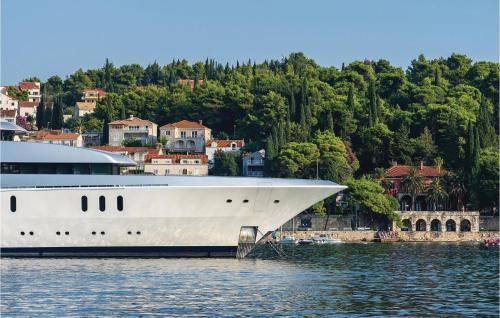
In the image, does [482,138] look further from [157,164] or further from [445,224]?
[157,164]

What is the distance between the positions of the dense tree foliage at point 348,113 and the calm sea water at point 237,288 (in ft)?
180

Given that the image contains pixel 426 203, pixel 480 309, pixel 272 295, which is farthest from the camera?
pixel 426 203

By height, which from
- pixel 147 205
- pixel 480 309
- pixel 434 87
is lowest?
pixel 480 309

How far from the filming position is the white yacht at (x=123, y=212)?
47656 mm

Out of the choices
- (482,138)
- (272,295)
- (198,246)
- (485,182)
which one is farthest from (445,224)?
(272,295)

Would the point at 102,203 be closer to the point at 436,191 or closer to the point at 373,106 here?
the point at 436,191

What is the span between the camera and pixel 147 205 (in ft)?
156

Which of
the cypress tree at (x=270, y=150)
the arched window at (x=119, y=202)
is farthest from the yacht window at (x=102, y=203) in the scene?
the cypress tree at (x=270, y=150)

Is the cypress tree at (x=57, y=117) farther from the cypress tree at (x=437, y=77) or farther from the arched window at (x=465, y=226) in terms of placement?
the arched window at (x=465, y=226)

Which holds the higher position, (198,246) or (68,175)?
(68,175)

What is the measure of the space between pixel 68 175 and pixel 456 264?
1892 centimetres

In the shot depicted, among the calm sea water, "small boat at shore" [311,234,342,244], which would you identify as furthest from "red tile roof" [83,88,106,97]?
the calm sea water

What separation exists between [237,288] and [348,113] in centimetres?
8862

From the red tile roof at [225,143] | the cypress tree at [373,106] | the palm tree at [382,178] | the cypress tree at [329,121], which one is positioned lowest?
the palm tree at [382,178]
